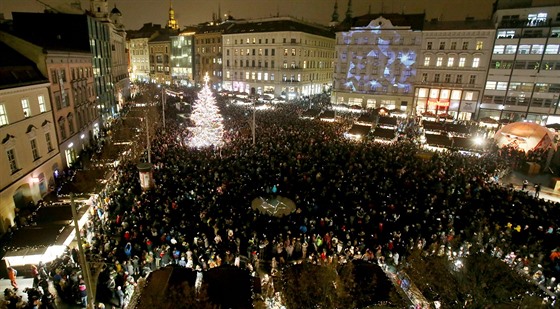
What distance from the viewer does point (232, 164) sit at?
21.5m

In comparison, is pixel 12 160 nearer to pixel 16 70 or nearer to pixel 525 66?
pixel 16 70

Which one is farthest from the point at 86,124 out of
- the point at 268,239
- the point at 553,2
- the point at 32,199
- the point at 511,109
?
the point at 553,2

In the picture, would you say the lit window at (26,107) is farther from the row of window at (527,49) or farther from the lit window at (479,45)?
the row of window at (527,49)

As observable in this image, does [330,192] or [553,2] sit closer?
[330,192]

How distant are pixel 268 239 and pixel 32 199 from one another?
1450cm

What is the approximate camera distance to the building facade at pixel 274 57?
207ft

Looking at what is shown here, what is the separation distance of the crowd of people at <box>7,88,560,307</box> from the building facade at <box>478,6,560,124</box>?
1021 inches

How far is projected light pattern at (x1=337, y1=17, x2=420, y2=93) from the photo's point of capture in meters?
50.6

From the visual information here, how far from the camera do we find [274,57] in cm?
6419

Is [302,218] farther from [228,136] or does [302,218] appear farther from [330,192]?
[228,136]

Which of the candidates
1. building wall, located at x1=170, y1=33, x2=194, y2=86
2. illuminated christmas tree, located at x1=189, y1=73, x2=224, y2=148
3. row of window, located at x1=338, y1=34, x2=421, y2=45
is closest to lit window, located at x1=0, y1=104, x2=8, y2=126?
illuminated christmas tree, located at x1=189, y1=73, x2=224, y2=148

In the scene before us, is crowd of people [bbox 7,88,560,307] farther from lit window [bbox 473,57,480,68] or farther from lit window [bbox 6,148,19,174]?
lit window [bbox 473,57,480,68]

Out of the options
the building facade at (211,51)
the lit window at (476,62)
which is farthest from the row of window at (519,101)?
the building facade at (211,51)

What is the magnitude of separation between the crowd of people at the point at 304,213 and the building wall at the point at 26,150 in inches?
167
